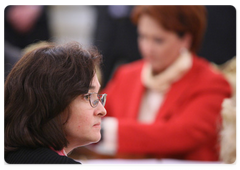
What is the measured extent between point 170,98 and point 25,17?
842 millimetres

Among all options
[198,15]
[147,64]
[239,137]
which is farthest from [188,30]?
[239,137]

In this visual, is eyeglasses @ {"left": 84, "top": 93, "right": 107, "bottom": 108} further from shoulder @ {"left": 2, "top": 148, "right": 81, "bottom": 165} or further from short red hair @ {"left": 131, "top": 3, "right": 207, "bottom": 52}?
short red hair @ {"left": 131, "top": 3, "right": 207, "bottom": 52}

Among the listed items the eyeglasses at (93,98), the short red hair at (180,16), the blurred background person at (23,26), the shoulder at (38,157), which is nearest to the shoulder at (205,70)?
the short red hair at (180,16)

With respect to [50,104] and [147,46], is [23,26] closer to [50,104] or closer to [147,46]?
[147,46]

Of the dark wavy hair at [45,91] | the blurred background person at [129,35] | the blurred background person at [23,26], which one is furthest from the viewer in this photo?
the blurred background person at [23,26]

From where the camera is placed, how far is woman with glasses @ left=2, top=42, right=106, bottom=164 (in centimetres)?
83

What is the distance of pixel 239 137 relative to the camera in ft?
3.90

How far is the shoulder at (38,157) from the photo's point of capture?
2.74ft

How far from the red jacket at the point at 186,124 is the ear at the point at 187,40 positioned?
92mm

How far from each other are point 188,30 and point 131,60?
40cm

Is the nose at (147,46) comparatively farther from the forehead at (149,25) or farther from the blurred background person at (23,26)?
the blurred background person at (23,26)

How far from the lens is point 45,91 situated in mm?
830

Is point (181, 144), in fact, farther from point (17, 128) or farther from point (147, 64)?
point (17, 128)

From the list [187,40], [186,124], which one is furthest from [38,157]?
[187,40]
